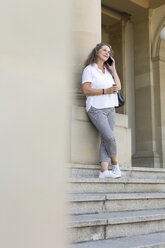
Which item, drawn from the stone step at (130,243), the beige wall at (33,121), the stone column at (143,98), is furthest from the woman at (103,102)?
the stone column at (143,98)

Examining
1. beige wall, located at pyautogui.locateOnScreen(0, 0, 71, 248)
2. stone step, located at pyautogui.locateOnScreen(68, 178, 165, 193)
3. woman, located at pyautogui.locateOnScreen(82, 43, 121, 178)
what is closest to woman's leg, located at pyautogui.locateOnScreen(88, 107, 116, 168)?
woman, located at pyautogui.locateOnScreen(82, 43, 121, 178)

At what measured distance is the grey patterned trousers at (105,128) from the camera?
5176mm

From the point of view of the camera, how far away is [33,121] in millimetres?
1035

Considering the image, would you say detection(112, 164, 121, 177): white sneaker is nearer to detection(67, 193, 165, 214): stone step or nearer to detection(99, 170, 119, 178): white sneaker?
detection(99, 170, 119, 178): white sneaker

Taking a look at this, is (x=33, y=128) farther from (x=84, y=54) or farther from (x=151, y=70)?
(x=151, y=70)

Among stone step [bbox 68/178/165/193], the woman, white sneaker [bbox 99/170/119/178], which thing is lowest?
stone step [bbox 68/178/165/193]

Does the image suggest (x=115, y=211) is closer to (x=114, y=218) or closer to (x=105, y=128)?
(x=114, y=218)

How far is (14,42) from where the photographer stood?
3.36 feet

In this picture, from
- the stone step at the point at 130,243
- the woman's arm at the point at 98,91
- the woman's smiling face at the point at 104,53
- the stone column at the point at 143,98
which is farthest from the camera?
the stone column at the point at 143,98

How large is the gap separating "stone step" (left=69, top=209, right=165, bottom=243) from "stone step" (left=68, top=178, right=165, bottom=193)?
53 centimetres

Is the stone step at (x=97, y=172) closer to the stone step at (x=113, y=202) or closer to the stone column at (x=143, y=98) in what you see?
the stone step at (x=113, y=202)

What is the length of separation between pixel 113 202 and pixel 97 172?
3.45ft

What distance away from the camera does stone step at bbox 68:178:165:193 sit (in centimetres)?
462

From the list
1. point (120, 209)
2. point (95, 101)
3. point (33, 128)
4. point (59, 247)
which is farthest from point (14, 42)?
point (95, 101)
